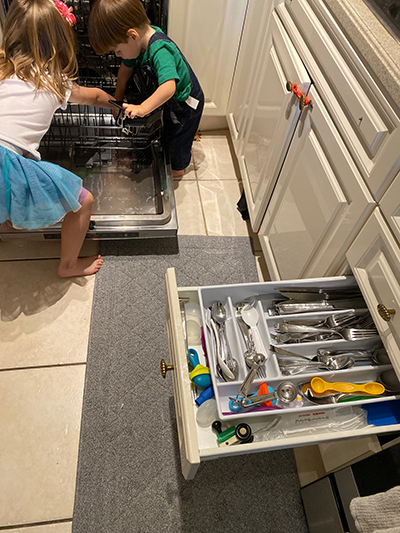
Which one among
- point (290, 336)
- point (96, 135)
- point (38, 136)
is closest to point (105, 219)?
point (38, 136)

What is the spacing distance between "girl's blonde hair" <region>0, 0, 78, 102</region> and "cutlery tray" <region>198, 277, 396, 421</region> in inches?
31.0

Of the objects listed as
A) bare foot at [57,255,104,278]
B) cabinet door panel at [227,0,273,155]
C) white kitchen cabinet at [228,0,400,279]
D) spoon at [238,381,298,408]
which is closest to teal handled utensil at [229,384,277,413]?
spoon at [238,381,298,408]

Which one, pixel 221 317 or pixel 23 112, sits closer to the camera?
pixel 221 317

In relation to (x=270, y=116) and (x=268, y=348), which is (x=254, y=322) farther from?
(x=270, y=116)

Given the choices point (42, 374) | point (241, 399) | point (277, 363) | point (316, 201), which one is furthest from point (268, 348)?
point (42, 374)

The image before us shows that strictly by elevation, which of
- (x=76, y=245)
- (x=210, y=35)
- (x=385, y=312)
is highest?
(x=385, y=312)

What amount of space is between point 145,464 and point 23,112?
40.5 inches

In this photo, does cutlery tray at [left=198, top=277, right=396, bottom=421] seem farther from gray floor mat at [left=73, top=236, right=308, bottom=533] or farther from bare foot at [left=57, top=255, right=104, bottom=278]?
bare foot at [left=57, top=255, right=104, bottom=278]

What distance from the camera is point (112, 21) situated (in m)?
1.24

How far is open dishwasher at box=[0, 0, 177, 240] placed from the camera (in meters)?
1.38

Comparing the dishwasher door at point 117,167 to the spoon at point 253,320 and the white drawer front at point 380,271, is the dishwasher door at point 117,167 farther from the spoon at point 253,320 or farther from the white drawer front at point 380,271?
the white drawer front at point 380,271

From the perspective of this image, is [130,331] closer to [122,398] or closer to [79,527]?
[122,398]

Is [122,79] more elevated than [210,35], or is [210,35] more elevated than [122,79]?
[210,35]

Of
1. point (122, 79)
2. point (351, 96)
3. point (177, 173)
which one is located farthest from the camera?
point (177, 173)
